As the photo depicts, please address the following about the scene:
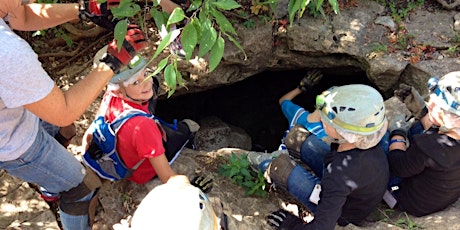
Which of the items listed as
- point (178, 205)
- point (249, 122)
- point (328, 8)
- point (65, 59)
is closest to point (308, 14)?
point (328, 8)

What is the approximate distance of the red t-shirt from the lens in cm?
296

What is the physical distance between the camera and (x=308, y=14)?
189 inches

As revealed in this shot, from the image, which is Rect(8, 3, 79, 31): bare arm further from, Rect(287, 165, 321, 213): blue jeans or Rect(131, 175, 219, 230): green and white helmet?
Rect(287, 165, 321, 213): blue jeans

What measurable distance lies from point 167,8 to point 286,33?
1904 millimetres

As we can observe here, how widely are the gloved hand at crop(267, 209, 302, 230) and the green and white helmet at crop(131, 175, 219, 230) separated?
1220 mm

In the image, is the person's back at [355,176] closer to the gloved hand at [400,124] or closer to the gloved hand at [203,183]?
the gloved hand at [400,124]

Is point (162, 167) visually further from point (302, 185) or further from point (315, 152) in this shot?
point (315, 152)

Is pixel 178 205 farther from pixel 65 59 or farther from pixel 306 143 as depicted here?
pixel 65 59

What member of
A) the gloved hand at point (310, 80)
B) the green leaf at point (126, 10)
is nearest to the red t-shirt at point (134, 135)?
the green leaf at point (126, 10)

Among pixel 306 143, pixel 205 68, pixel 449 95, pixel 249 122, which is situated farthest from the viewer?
pixel 249 122

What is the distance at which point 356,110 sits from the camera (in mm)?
2717

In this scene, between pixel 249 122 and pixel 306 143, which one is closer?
pixel 306 143

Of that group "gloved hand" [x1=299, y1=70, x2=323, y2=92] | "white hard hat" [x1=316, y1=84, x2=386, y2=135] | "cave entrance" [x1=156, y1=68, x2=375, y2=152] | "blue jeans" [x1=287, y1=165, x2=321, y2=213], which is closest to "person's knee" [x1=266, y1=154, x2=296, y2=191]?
"blue jeans" [x1=287, y1=165, x2=321, y2=213]

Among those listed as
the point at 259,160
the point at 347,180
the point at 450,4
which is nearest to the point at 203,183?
the point at 259,160
